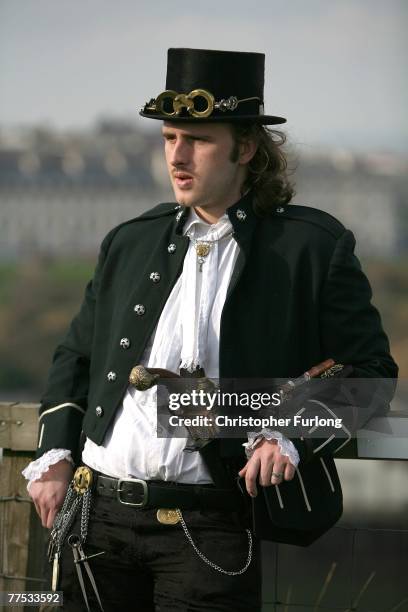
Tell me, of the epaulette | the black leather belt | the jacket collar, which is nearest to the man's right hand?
the black leather belt

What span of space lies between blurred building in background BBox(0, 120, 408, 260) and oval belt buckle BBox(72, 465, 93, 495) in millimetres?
65528

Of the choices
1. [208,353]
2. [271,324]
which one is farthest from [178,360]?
[271,324]

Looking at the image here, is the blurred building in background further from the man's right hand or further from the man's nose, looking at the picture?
the man's nose

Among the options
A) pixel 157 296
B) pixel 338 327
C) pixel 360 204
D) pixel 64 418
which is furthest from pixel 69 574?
pixel 360 204

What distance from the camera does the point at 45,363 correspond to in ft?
196

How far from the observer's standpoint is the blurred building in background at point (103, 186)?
69.8 metres

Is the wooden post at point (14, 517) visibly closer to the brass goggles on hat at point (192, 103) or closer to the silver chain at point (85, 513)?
the silver chain at point (85, 513)

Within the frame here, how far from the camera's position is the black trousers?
2.64 m

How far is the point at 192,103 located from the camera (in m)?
2.77

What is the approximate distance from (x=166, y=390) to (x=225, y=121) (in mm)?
642

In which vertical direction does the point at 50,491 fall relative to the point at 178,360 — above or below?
below

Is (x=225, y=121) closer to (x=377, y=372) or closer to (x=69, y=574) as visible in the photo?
(x=377, y=372)

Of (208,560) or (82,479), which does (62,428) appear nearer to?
(82,479)

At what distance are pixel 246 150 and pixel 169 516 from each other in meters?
0.88
